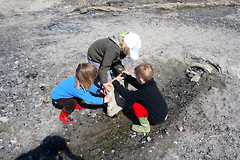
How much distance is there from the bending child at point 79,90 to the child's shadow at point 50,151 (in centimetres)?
46

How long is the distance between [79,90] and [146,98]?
1.19 metres

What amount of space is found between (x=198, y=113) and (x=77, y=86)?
255 cm

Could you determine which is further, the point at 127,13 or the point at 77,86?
the point at 127,13

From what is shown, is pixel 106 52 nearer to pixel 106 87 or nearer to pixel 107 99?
pixel 106 87

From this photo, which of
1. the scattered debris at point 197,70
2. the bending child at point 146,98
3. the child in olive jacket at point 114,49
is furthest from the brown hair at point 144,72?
the scattered debris at point 197,70

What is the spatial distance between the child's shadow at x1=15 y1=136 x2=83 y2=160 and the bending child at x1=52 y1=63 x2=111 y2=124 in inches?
18.2

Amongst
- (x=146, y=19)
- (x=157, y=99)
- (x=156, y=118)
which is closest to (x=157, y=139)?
(x=156, y=118)

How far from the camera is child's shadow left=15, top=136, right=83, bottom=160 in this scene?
3.98 metres

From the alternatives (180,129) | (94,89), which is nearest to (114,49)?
(94,89)

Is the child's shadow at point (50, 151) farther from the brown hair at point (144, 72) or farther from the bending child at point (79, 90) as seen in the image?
the brown hair at point (144, 72)

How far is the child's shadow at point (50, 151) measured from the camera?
13.1 ft

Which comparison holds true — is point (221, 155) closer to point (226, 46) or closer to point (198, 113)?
point (198, 113)

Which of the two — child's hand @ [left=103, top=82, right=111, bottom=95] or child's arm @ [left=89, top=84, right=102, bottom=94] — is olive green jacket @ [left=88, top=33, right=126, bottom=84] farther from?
child's arm @ [left=89, top=84, right=102, bottom=94]

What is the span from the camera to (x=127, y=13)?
31.9 feet
